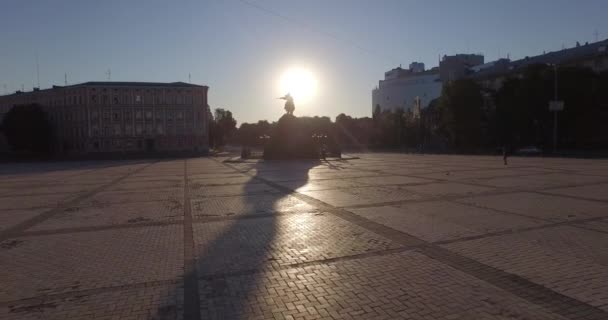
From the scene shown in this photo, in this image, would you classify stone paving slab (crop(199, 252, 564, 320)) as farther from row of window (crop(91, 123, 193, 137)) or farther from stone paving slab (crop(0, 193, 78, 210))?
row of window (crop(91, 123, 193, 137))

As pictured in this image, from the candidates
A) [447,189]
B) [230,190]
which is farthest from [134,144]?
[447,189]

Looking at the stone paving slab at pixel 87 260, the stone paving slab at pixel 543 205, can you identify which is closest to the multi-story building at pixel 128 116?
the stone paving slab at pixel 87 260

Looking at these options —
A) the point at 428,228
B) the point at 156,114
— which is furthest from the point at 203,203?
the point at 156,114

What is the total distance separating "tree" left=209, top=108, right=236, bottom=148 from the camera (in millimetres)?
104756

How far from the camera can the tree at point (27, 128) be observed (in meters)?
75.1

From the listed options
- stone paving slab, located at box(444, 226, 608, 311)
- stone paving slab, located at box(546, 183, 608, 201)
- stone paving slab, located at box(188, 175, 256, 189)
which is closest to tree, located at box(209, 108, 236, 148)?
stone paving slab, located at box(188, 175, 256, 189)

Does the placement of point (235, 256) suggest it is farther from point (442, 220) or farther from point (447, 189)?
point (447, 189)

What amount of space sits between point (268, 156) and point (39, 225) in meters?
32.4

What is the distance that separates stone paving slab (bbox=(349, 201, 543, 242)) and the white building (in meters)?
115

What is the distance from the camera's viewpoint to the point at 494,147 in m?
55.8

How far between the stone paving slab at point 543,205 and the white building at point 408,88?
113 metres

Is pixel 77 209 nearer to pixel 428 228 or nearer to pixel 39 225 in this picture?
pixel 39 225

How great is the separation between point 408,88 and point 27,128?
10522cm

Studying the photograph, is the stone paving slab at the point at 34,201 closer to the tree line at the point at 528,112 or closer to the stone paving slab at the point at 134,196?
the stone paving slab at the point at 134,196
